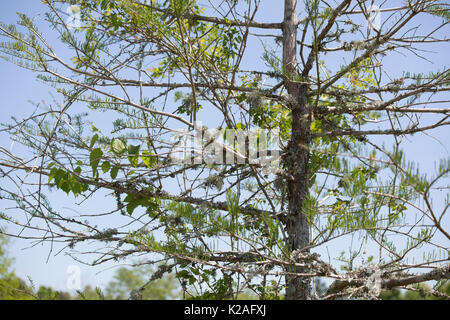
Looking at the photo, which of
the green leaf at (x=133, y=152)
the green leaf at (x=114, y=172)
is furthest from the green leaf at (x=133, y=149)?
the green leaf at (x=114, y=172)

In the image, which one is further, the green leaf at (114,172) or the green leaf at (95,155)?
the green leaf at (114,172)

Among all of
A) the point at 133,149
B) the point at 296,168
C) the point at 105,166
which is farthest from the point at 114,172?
the point at 296,168

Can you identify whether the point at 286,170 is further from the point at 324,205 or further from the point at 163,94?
the point at 163,94

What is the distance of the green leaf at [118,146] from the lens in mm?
2500

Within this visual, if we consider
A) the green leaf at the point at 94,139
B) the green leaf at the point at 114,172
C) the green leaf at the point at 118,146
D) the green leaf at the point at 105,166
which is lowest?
the green leaf at the point at 114,172

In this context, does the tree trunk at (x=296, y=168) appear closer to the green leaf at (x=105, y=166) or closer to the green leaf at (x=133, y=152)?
the green leaf at (x=133, y=152)

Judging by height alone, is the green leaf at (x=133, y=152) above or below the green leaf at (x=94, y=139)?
below

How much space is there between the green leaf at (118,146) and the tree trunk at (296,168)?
1.02m

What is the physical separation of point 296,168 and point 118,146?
1.10 metres

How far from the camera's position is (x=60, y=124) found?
106 inches

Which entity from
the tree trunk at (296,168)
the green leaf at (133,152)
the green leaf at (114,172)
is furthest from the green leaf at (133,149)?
the tree trunk at (296,168)
